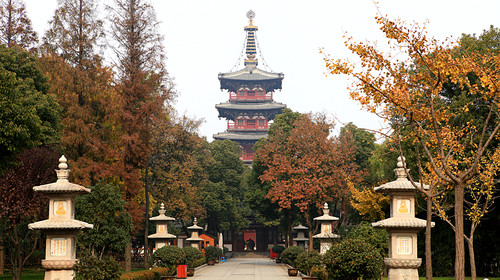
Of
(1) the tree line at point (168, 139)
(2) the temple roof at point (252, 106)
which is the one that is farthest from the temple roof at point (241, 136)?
(1) the tree line at point (168, 139)

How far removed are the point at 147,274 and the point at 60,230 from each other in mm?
6649

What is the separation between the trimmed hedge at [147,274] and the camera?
20.9m

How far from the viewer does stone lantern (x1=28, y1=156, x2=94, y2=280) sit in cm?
1744

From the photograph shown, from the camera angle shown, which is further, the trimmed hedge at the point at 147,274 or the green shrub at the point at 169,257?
the green shrub at the point at 169,257

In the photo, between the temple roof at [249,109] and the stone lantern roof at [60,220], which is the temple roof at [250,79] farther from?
the stone lantern roof at [60,220]

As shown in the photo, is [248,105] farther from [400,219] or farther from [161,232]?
[400,219]

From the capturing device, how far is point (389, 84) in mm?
13086

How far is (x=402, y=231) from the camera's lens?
1783 cm

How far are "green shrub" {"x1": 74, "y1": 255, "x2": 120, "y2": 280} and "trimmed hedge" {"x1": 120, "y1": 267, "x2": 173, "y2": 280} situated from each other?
2.49m

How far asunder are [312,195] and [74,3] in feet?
62.7

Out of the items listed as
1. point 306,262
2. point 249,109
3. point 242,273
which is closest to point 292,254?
point 242,273

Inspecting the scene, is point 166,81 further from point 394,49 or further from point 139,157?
point 394,49

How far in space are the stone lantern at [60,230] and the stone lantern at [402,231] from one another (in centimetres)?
934

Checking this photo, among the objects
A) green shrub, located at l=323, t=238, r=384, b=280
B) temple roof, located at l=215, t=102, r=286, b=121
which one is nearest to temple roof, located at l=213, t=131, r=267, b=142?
temple roof, located at l=215, t=102, r=286, b=121
